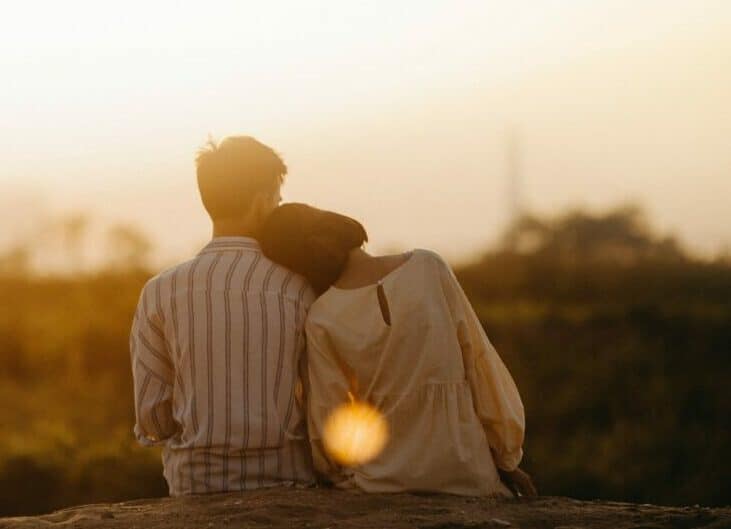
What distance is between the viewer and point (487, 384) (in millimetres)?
4664

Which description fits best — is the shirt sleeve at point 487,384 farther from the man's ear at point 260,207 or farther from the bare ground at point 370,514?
the man's ear at point 260,207

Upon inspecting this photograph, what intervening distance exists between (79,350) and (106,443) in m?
4.79

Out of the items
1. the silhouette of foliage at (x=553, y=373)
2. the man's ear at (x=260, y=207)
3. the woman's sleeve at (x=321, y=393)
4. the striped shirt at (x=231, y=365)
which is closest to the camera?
the woman's sleeve at (x=321, y=393)

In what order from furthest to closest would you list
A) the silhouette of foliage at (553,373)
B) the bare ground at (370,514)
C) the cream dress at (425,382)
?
the silhouette of foliage at (553,373) < the cream dress at (425,382) < the bare ground at (370,514)

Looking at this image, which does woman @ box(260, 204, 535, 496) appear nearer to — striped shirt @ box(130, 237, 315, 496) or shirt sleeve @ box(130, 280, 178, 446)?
striped shirt @ box(130, 237, 315, 496)

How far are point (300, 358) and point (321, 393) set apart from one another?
0.26 metres

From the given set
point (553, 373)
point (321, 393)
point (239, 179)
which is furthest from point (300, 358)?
point (553, 373)

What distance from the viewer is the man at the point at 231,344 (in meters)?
4.82

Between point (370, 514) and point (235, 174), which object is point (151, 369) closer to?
point (235, 174)

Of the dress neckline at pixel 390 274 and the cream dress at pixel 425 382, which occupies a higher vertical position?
the dress neckline at pixel 390 274

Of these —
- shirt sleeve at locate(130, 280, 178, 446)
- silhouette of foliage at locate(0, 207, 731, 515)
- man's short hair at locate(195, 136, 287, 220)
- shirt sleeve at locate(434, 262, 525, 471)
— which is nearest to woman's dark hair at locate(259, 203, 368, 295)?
man's short hair at locate(195, 136, 287, 220)

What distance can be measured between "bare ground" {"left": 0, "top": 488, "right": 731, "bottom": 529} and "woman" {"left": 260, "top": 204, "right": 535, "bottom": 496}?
0.13 meters

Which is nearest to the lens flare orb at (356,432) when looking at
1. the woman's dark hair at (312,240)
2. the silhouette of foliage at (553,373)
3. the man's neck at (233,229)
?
the woman's dark hair at (312,240)

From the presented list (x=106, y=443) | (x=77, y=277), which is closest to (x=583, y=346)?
(x=106, y=443)
